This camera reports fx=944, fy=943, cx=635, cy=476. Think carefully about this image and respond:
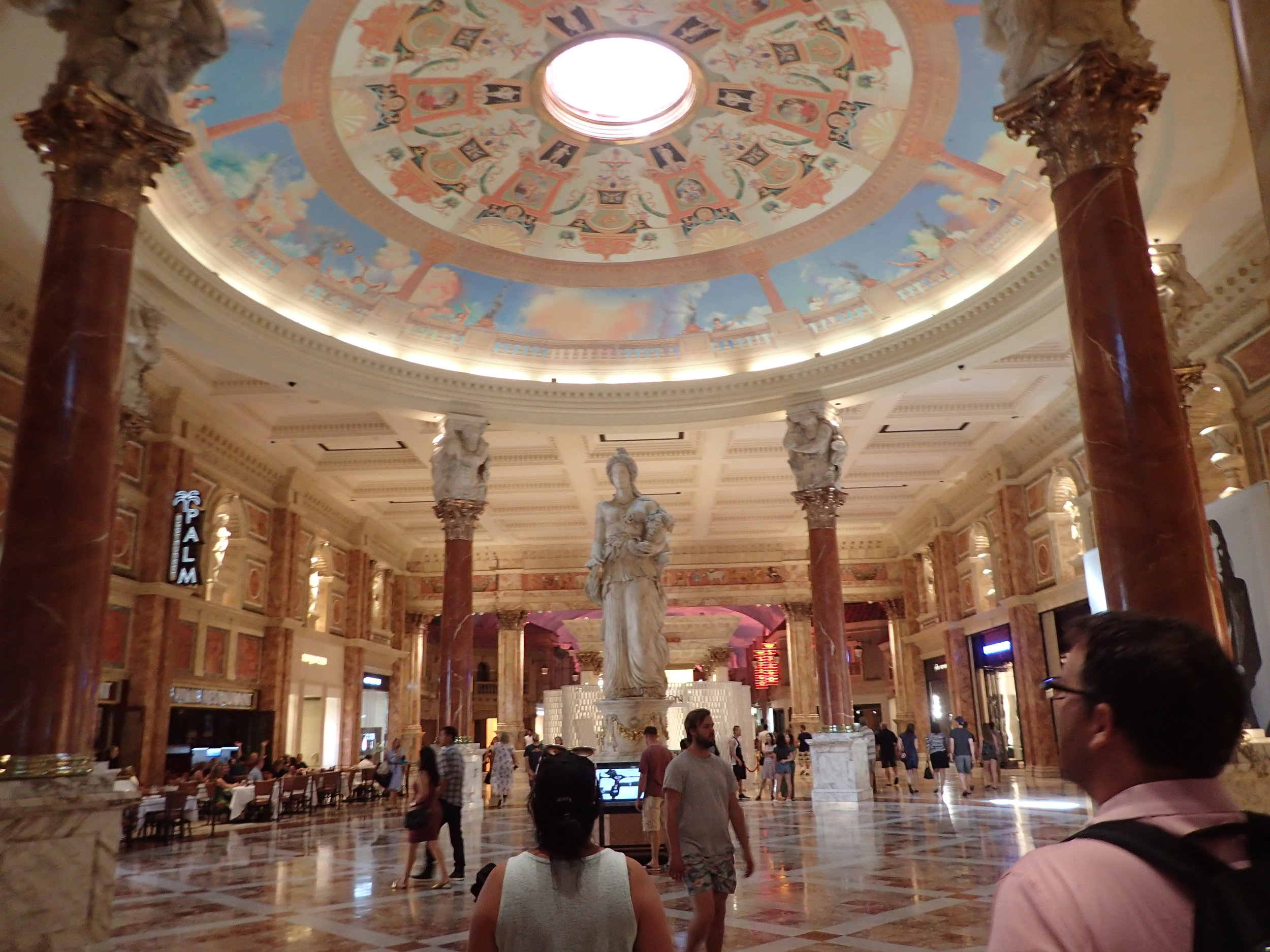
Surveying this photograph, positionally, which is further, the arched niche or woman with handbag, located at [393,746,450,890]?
the arched niche

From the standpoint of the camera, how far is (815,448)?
1491 cm

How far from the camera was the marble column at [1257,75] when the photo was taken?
9.47 ft

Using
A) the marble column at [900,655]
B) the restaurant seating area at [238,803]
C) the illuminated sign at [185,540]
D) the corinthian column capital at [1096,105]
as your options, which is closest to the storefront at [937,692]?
the marble column at [900,655]

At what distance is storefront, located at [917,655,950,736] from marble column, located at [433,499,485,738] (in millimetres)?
13849

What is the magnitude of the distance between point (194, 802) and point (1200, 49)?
12.8m

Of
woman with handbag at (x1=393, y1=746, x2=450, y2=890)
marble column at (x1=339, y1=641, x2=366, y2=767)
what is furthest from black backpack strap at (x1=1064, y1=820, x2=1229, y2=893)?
marble column at (x1=339, y1=641, x2=366, y2=767)

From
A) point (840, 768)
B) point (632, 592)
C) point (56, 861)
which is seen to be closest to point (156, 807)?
point (632, 592)

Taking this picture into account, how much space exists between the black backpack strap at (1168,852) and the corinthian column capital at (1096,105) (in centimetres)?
551

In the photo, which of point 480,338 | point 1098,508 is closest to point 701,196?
point 480,338

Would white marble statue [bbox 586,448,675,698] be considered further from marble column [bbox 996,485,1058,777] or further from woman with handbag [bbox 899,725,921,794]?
marble column [bbox 996,485,1058,777]

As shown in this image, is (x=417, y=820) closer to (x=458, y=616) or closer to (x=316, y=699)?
(x=458, y=616)

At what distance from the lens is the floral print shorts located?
3959mm

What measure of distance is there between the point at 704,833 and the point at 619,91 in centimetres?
1013

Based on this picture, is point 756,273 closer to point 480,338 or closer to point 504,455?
point 480,338
